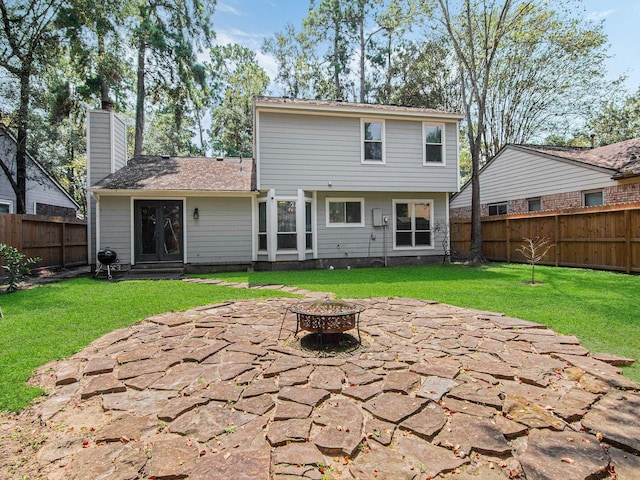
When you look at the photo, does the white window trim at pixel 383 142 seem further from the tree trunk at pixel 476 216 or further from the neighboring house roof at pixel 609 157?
the neighboring house roof at pixel 609 157

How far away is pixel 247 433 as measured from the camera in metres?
2.23

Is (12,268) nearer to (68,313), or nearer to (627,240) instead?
(68,313)

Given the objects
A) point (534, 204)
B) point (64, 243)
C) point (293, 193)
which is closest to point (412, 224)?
point (293, 193)

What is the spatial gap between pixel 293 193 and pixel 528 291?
287 inches

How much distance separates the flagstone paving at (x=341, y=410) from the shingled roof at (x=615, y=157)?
1003 cm

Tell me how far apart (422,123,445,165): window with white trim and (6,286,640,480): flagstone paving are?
9.23 metres

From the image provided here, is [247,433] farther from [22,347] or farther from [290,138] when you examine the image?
[290,138]

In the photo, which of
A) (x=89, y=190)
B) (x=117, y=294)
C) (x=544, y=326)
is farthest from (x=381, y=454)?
(x=89, y=190)

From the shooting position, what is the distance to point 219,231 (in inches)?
446

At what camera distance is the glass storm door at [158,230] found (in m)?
10.8

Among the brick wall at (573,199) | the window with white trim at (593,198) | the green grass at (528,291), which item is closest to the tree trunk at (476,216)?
the green grass at (528,291)

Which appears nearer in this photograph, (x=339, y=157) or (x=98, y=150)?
(x=98, y=150)

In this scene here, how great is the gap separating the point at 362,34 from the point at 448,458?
2527cm

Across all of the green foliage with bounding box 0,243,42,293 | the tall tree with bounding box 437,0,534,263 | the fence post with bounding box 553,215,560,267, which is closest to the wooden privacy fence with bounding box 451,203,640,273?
the fence post with bounding box 553,215,560,267
